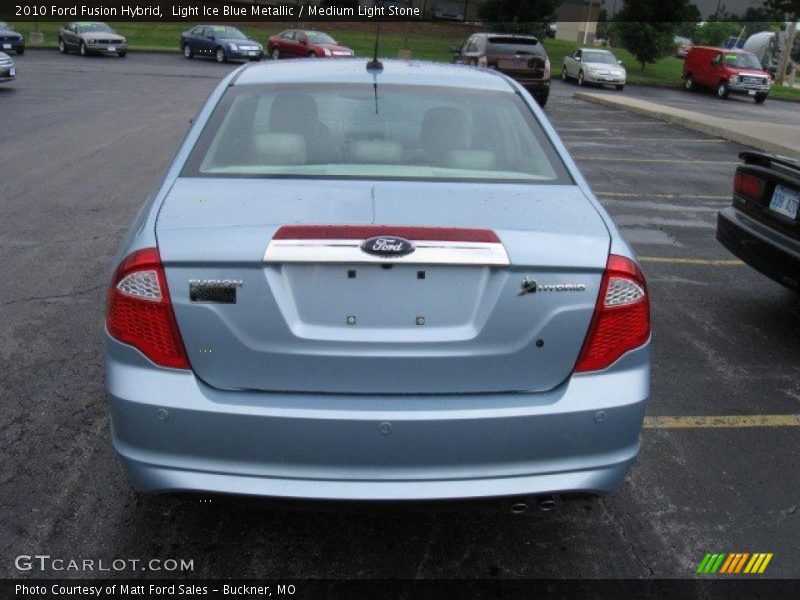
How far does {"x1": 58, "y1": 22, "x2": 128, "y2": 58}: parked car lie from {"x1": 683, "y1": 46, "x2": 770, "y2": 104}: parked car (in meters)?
23.5

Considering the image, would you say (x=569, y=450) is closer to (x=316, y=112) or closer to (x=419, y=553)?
(x=419, y=553)

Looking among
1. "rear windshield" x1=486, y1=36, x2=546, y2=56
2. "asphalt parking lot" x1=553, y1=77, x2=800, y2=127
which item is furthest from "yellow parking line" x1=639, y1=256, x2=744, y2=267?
"asphalt parking lot" x1=553, y1=77, x2=800, y2=127

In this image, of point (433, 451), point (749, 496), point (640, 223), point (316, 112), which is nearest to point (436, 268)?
point (433, 451)

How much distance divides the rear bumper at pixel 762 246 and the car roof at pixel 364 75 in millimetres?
2329

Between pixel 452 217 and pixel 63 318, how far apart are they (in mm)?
3443

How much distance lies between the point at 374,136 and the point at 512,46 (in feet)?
65.2

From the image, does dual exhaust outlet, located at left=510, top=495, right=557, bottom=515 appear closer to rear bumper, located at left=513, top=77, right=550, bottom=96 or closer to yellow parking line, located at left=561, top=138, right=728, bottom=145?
yellow parking line, located at left=561, top=138, right=728, bottom=145

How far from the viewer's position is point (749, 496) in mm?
3775

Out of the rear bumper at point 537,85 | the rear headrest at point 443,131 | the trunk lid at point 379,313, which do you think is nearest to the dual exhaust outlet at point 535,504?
the trunk lid at point 379,313

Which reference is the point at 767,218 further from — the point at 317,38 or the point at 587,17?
the point at 587,17

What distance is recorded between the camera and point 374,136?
376cm

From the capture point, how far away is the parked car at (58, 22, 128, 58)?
36.5m

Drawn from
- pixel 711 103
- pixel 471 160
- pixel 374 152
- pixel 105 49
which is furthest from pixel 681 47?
pixel 374 152

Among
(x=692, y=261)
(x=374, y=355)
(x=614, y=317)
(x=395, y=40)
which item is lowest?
(x=395, y=40)
